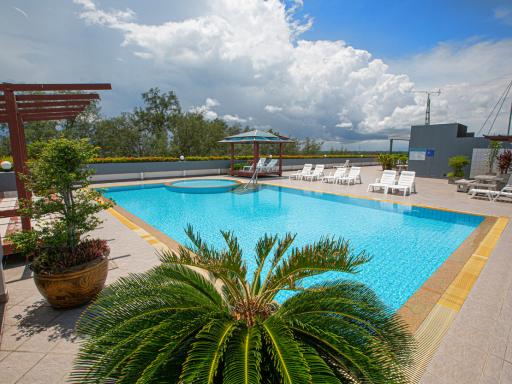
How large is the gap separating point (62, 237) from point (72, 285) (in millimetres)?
586

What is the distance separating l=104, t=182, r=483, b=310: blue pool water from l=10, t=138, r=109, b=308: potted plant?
260 centimetres

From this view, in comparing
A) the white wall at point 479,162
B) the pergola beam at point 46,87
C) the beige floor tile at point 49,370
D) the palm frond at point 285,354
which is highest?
the pergola beam at point 46,87

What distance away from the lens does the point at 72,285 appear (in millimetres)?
→ 2939

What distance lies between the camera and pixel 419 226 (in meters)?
7.43

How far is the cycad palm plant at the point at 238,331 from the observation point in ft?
4.73

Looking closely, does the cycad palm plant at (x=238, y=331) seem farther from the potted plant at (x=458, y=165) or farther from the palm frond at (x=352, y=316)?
the potted plant at (x=458, y=165)

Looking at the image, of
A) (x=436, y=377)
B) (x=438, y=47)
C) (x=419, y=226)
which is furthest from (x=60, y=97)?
(x=438, y=47)

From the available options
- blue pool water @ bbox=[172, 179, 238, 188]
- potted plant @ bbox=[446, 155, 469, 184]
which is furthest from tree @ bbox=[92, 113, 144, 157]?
potted plant @ bbox=[446, 155, 469, 184]

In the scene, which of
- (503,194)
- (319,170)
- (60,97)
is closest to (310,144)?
(319,170)

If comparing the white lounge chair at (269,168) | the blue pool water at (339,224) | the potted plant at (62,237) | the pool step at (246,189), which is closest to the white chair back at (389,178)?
the blue pool water at (339,224)

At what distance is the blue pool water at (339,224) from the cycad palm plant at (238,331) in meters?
2.03

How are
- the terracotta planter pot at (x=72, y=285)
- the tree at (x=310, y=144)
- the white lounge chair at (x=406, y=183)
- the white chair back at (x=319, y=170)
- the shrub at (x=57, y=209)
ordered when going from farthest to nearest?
the tree at (x=310, y=144) → the white chair back at (x=319, y=170) → the white lounge chair at (x=406, y=183) → the shrub at (x=57, y=209) → the terracotta planter pot at (x=72, y=285)

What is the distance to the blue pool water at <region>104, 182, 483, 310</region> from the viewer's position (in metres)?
4.78

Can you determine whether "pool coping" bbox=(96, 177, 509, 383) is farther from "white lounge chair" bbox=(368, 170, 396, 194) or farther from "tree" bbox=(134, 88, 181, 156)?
"tree" bbox=(134, 88, 181, 156)
